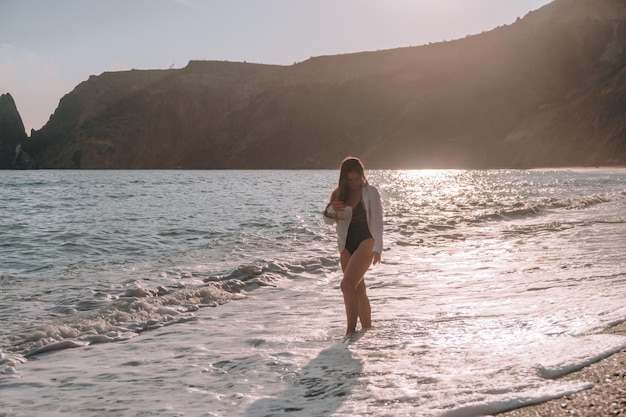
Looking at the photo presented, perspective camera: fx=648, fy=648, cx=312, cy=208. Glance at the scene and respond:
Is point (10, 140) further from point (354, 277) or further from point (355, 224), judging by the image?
point (354, 277)

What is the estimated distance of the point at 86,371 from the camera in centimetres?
580

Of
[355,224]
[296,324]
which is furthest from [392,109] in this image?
[355,224]

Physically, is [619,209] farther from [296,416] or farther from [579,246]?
[296,416]

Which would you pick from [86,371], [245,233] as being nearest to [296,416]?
[86,371]

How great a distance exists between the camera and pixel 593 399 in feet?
12.9

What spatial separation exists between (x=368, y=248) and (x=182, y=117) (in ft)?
468

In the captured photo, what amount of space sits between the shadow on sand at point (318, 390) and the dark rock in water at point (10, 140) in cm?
15817

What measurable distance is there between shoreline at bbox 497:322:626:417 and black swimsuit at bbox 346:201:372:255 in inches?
106

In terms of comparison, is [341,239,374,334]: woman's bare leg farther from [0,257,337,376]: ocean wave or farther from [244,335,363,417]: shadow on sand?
[0,257,337,376]: ocean wave

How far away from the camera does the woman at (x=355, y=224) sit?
661 cm

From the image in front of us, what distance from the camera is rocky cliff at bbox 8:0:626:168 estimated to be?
284 feet

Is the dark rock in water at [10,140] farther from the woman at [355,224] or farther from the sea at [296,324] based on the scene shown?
the woman at [355,224]

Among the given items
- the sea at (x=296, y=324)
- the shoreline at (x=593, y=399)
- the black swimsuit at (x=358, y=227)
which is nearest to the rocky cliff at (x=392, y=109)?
the sea at (x=296, y=324)

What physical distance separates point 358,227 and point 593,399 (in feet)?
10.5
